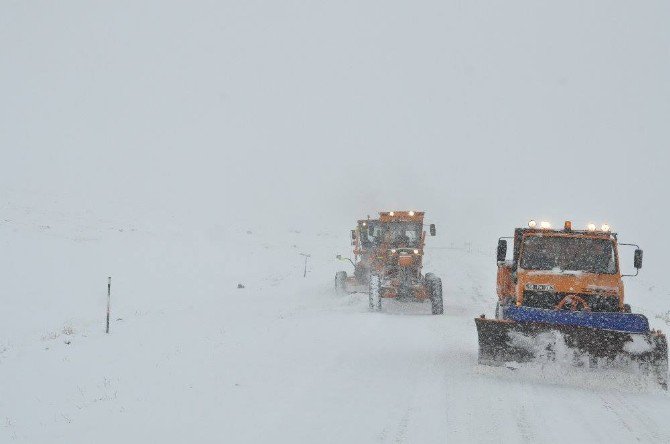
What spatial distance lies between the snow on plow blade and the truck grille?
34.5 inches

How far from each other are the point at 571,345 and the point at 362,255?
10.9m

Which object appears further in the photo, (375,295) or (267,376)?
(375,295)

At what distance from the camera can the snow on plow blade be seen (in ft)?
23.6

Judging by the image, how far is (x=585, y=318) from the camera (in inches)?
305

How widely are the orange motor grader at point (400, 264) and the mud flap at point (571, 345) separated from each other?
20.7 feet

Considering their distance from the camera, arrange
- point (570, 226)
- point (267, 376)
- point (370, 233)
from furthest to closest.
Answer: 1. point (370, 233)
2. point (570, 226)
3. point (267, 376)

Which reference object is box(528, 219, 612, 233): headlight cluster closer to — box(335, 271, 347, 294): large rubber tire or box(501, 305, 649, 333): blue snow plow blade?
box(501, 305, 649, 333): blue snow plow blade

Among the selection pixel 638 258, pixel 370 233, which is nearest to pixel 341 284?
pixel 370 233

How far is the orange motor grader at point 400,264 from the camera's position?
46.7ft

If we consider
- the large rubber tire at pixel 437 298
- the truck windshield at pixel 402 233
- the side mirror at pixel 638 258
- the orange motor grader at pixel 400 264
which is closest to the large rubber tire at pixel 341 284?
the orange motor grader at pixel 400 264

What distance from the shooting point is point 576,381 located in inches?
306

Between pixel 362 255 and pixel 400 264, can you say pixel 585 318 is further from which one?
pixel 362 255

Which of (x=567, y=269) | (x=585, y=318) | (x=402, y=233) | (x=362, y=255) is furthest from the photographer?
(x=362, y=255)

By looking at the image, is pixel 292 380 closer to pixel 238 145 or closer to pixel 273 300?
pixel 273 300
